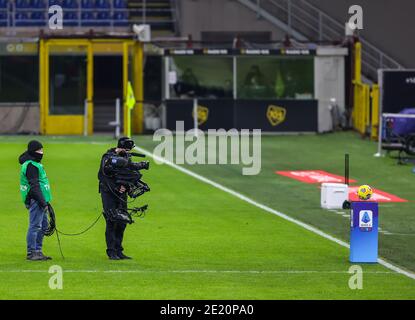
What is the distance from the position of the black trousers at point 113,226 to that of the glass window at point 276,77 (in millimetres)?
28256

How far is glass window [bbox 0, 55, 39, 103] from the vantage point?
156 ft

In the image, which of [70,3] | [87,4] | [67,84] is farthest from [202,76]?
[70,3]

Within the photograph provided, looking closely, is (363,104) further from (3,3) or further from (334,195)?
(334,195)

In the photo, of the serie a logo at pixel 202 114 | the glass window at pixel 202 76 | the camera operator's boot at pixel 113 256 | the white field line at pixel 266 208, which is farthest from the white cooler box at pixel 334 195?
the glass window at pixel 202 76

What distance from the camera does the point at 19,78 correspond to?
47.8 meters

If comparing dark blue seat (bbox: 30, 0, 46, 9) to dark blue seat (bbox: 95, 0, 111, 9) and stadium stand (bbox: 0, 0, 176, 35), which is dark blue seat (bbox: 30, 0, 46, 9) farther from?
dark blue seat (bbox: 95, 0, 111, 9)

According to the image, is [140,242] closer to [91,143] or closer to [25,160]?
[25,160]

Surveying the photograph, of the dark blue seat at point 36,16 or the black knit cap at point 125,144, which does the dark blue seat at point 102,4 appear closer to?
the dark blue seat at point 36,16

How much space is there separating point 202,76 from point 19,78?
6647 mm

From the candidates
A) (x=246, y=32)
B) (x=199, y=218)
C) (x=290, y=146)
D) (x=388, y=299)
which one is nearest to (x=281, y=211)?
(x=199, y=218)

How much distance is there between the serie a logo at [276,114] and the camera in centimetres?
4731

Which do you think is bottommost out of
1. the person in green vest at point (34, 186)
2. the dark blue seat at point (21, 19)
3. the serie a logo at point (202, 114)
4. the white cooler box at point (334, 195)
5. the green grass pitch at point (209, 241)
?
the green grass pitch at point (209, 241)

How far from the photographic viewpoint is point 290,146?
42.3 meters

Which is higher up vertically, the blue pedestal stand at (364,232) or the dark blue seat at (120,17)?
the dark blue seat at (120,17)
